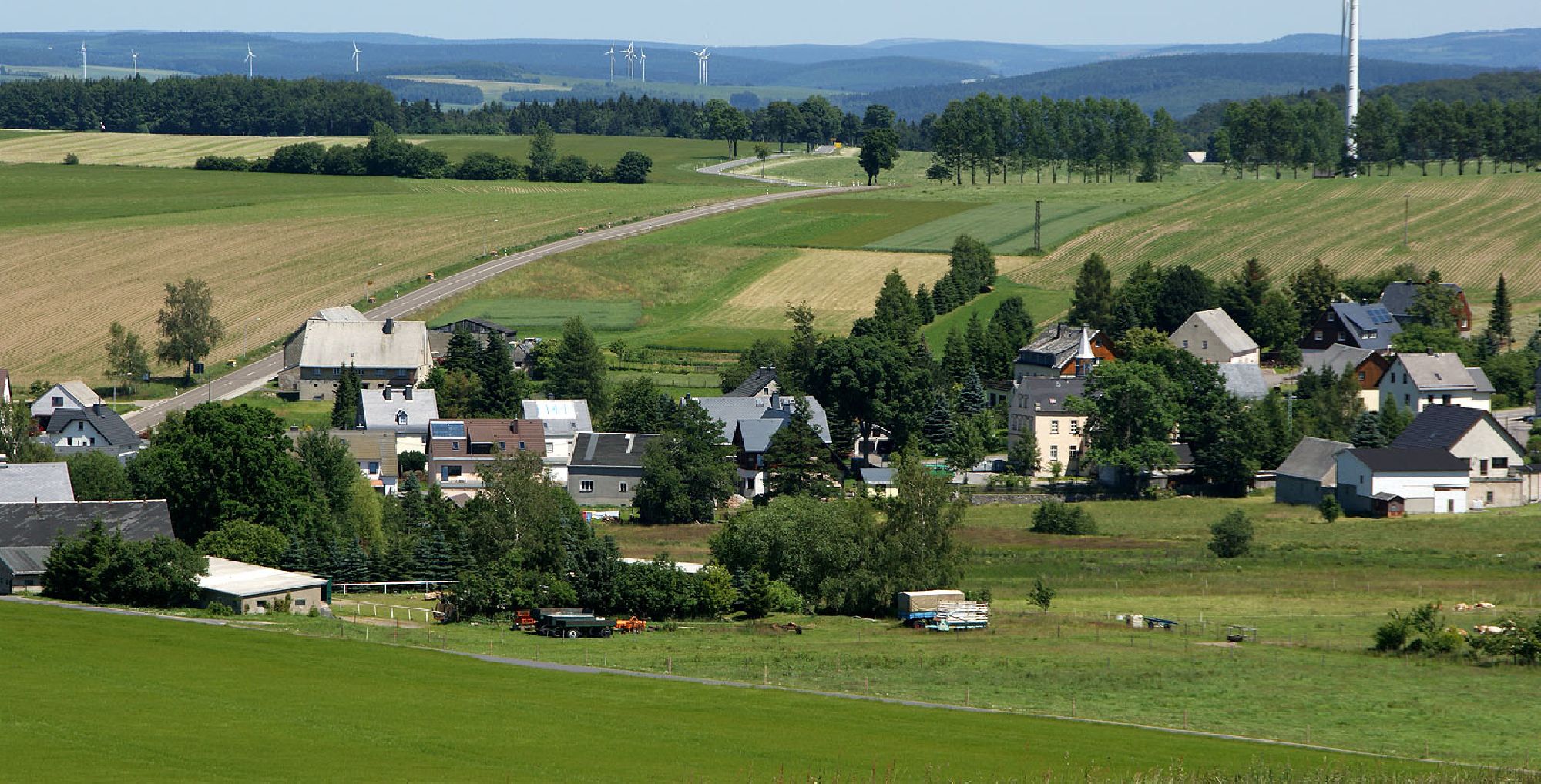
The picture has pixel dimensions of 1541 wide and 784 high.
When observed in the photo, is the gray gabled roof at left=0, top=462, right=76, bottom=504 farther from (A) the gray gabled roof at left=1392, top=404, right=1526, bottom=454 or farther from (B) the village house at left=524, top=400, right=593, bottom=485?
(A) the gray gabled roof at left=1392, top=404, right=1526, bottom=454

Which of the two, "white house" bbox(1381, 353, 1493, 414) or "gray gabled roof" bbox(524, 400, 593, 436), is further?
"white house" bbox(1381, 353, 1493, 414)

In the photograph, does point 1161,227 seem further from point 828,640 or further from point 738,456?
point 828,640

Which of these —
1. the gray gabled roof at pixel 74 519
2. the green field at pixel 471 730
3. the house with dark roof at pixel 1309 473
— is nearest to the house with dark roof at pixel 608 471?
the gray gabled roof at pixel 74 519

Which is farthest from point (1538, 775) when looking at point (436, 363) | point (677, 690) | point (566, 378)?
point (436, 363)

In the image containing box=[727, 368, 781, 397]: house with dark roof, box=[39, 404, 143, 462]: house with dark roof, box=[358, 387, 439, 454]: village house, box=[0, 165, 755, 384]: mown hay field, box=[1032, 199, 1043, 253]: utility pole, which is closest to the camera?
box=[39, 404, 143, 462]: house with dark roof

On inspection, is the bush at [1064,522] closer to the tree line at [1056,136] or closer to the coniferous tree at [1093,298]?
the coniferous tree at [1093,298]

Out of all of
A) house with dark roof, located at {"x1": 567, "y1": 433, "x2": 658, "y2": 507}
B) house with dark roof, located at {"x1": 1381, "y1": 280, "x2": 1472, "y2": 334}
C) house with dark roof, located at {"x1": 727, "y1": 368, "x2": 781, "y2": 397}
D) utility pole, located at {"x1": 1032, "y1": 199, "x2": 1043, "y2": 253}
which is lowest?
house with dark roof, located at {"x1": 567, "y1": 433, "x2": 658, "y2": 507}

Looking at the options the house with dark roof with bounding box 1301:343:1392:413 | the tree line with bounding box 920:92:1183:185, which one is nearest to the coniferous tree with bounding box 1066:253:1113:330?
the house with dark roof with bounding box 1301:343:1392:413
